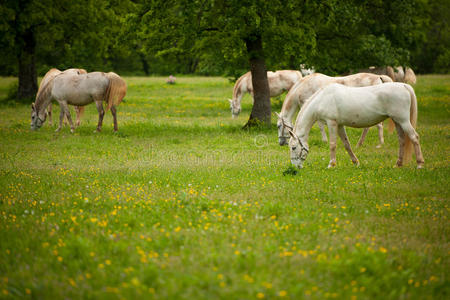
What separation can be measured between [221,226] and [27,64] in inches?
989

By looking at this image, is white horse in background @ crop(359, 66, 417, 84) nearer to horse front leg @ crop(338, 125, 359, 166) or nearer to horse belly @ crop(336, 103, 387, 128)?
horse front leg @ crop(338, 125, 359, 166)

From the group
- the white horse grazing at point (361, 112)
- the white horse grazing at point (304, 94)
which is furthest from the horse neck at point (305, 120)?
the white horse grazing at point (304, 94)

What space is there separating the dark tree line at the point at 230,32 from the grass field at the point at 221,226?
16.9 ft

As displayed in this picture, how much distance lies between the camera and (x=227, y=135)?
16.7 meters

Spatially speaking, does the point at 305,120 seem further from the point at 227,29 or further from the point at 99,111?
the point at 99,111

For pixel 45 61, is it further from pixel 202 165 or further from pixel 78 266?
pixel 78 266

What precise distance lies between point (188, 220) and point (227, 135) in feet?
33.5

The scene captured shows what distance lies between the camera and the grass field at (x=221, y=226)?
4633 millimetres

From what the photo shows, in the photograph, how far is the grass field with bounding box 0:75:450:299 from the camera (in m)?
4.63

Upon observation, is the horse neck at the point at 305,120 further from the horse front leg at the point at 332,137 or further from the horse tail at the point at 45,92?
the horse tail at the point at 45,92

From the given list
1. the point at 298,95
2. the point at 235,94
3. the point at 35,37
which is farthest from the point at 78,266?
the point at 35,37

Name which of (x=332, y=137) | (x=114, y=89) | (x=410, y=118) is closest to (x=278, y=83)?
(x=114, y=89)

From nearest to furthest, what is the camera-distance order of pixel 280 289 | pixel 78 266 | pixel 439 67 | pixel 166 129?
pixel 280 289 < pixel 78 266 < pixel 166 129 < pixel 439 67

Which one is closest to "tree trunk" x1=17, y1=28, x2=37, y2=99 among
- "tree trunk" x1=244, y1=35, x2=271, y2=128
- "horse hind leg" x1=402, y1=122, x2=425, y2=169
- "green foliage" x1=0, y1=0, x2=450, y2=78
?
"green foliage" x1=0, y1=0, x2=450, y2=78
